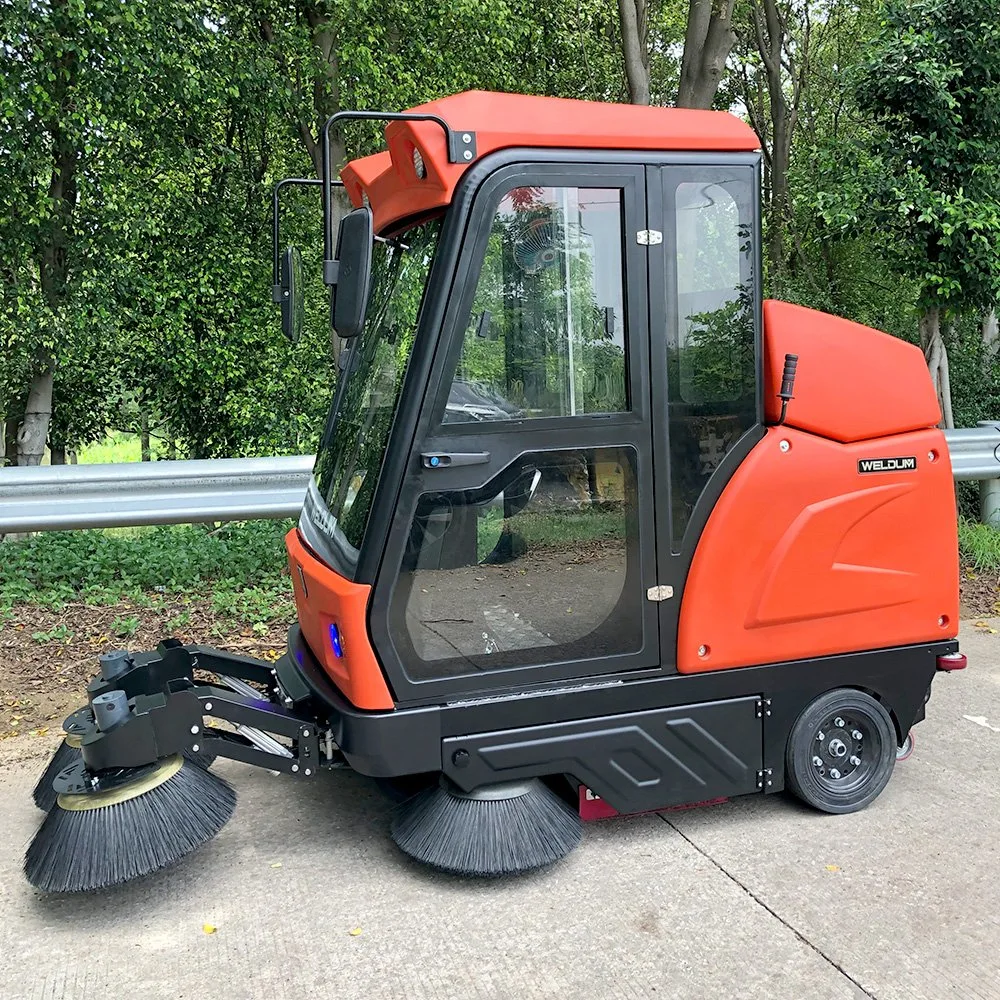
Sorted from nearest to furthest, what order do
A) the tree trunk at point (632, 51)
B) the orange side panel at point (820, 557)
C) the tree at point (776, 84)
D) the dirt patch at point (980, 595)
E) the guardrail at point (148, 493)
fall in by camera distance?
the orange side panel at point (820, 557) → the guardrail at point (148, 493) → the dirt patch at point (980, 595) → the tree trunk at point (632, 51) → the tree at point (776, 84)

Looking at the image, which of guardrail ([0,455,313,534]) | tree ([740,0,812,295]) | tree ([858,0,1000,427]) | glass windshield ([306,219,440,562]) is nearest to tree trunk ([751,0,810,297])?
tree ([740,0,812,295])

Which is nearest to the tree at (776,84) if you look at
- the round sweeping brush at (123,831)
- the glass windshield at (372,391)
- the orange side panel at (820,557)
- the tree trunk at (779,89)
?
the tree trunk at (779,89)

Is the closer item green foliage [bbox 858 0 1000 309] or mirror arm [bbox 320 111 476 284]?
mirror arm [bbox 320 111 476 284]

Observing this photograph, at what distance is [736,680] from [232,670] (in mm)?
1856

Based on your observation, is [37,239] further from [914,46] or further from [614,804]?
[614,804]

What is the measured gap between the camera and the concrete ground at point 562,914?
2635mm

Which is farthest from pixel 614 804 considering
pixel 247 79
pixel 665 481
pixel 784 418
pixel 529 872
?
pixel 247 79

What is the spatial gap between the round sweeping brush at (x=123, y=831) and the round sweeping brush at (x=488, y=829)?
622 mm

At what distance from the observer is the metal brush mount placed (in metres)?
2.98

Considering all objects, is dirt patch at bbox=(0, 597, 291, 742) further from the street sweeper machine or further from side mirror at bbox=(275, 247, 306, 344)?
side mirror at bbox=(275, 247, 306, 344)

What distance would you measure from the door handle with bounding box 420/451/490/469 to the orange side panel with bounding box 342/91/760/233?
2.46 feet

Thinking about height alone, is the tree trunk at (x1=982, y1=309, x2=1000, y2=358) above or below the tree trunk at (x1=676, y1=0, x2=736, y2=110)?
below

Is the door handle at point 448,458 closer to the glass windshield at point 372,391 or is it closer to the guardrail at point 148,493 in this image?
the glass windshield at point 372,391

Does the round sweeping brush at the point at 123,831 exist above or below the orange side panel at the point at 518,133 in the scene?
below
